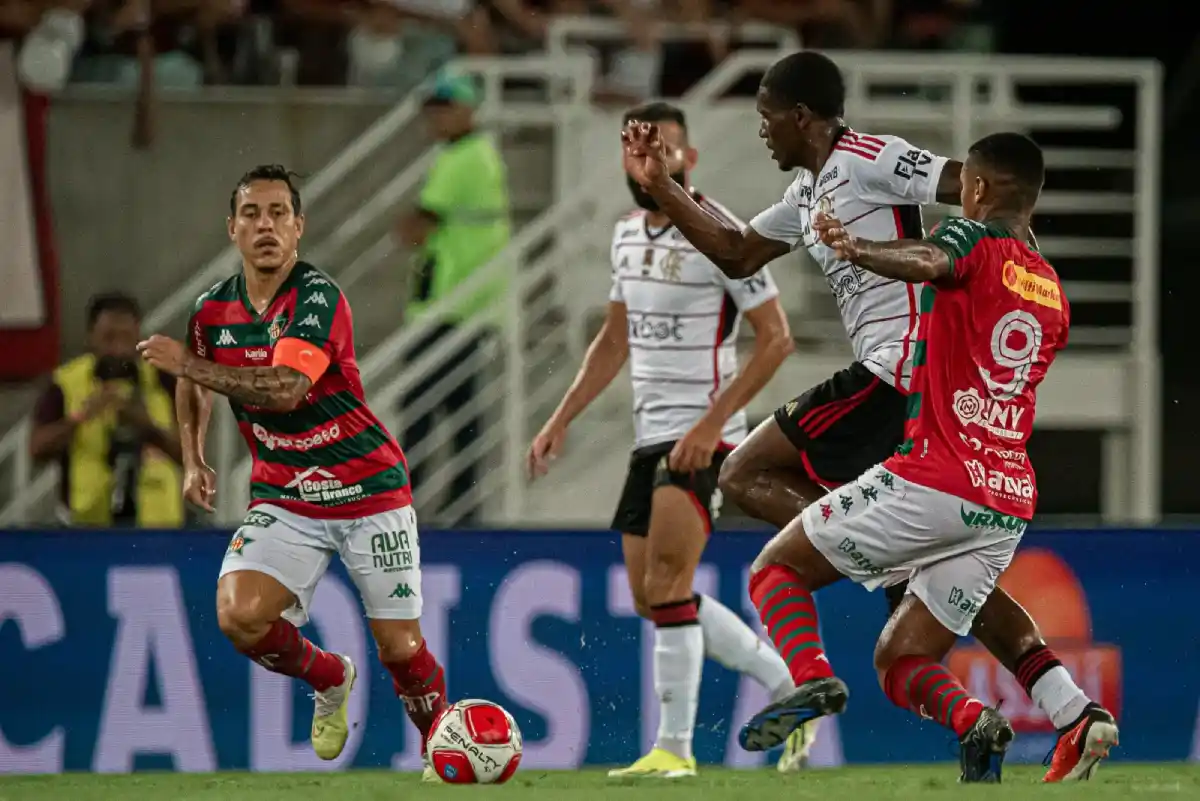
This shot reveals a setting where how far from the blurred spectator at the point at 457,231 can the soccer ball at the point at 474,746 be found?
3631 mm

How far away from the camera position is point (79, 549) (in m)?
8.48

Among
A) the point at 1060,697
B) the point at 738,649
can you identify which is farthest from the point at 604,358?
the point at 1060,697

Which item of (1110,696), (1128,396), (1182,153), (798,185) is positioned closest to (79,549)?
(798,185)

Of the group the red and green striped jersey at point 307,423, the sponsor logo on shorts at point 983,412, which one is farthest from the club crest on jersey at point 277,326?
the sponsor logo on shorts at point 983,412

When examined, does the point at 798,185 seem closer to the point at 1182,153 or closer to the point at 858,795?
the point at 858,795

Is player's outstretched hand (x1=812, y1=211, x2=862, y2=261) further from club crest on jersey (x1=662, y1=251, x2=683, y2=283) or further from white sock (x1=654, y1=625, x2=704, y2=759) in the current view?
white sock (x1=654, y1=625, x2=704, y2=759)

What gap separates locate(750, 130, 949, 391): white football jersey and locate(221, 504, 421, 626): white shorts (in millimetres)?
1568

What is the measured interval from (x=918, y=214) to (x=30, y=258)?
6.22 meters

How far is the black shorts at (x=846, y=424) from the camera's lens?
6.95 meters

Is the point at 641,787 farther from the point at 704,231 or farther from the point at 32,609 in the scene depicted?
the point at 32,609

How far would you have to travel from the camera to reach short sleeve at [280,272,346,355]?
22.3 feet

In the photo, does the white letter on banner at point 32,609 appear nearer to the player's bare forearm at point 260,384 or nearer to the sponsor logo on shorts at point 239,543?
the sponsor logo on shorts at point 239,543

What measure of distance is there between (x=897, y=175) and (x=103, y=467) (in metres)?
4.20

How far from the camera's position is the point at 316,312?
6855mm
